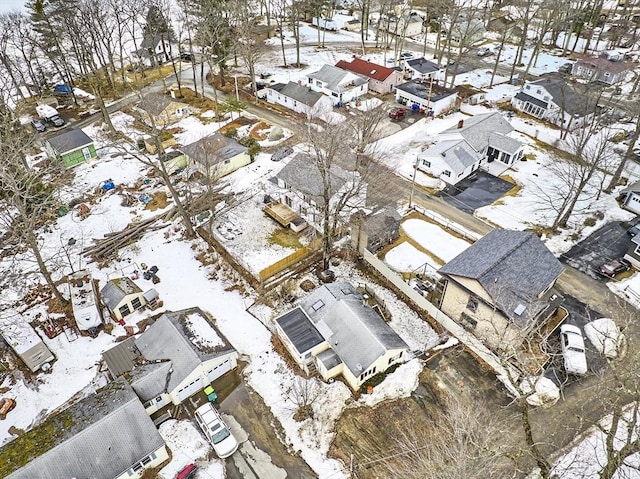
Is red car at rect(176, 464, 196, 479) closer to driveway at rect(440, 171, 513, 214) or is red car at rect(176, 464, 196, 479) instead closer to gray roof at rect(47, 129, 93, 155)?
driveway at rect(440, 171, 513, 214)

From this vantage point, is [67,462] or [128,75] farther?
[128,75]

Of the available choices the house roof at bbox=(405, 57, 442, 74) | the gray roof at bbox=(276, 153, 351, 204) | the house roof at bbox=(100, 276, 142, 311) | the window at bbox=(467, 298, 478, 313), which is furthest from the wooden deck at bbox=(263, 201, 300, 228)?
the house roof at bbox=(405, 57, 442, 74)

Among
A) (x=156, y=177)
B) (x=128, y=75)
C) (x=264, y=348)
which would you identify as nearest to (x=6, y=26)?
(x=128, y=75)

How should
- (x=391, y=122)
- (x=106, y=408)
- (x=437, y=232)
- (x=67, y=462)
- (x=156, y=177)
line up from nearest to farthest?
(x=67, y=462) → (x=106, y=408) → (x=437, y=232) → (x=156, y=177) → (x=391, y=122)

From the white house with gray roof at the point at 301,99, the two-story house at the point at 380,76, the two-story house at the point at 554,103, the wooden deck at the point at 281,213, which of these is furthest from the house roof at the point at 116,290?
the two-story house at the point at 554,103

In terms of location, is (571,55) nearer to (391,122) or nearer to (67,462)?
(391,122)

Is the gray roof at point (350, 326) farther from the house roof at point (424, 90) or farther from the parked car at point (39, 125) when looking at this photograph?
the parked car at point (39, 125)
